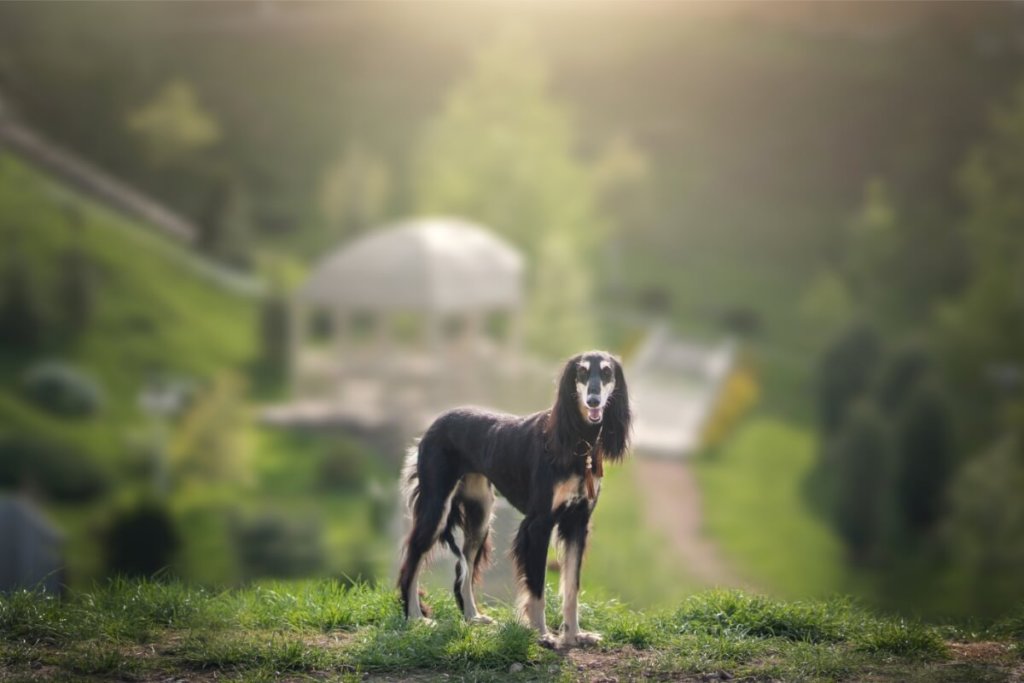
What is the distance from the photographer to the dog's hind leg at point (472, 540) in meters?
7.09

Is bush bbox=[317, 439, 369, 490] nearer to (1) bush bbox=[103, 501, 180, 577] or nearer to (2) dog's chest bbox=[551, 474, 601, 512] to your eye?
(1) bush bbox=[103, 501, 180, 577]

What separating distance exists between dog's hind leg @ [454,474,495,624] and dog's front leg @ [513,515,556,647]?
14.5 inches

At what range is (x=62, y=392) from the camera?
104 ft

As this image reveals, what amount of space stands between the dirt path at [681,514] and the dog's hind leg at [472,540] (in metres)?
19.0

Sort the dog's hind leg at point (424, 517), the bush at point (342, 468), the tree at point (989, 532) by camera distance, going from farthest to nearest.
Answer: the bush at point (342, 468) → the tree at point (989, 532) → the dog's hind leg at point (424, 517)

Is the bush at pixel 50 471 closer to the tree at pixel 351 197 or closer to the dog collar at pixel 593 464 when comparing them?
the tree at pixel 351 197

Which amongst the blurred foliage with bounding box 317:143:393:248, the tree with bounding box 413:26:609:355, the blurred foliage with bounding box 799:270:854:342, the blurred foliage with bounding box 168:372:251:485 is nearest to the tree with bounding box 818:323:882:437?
the blurred foliage with bounding box 799:270:854:342

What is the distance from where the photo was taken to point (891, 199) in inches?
1690

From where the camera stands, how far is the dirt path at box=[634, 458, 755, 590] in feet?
89.1

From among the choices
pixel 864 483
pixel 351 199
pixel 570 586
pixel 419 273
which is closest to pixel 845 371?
pixel 864 483

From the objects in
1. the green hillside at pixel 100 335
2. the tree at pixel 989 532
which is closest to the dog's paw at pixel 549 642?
the tree at pixel 989 532

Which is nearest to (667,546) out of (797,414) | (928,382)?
(928,382)

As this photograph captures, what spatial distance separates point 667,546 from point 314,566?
7272 millimetres

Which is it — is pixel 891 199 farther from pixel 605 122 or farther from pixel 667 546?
pixel 667 546
